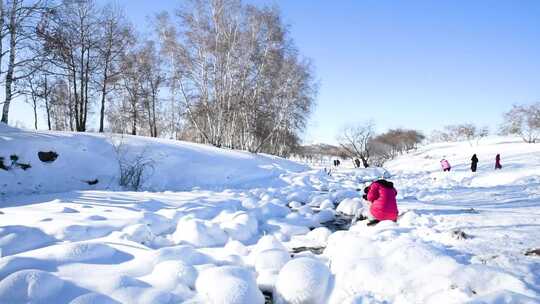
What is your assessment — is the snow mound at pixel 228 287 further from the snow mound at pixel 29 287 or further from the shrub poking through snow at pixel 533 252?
the shrub poking through snow at pixel 533 252

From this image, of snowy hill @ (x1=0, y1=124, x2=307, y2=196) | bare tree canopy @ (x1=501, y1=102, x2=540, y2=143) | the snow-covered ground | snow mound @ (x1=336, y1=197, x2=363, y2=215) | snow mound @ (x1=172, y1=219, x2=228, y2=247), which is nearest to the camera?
the snow-covered ground

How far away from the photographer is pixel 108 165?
9.72 metres

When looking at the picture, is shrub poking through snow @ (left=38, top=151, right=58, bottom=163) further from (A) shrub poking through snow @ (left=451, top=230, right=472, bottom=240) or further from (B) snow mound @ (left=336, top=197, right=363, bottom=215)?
(A) shrub poking through snow @ (left=451, top=230, right=472, bottom=240)

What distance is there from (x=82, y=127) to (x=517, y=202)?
1659 centimetres

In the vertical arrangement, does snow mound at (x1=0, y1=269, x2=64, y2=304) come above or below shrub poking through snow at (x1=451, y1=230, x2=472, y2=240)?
above

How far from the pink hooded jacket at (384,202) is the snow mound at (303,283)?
248cm

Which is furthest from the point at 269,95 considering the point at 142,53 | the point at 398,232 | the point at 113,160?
the point at 398,232

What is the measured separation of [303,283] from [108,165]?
341 inches

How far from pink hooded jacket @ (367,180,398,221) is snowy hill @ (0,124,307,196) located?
576 cm

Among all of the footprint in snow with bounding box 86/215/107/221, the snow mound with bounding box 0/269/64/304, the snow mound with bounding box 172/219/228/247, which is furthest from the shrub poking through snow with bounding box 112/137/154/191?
the snow mound with bounding box 0/269/64/304

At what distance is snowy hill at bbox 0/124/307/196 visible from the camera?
8445 millimetres

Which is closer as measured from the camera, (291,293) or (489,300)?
(489,300)

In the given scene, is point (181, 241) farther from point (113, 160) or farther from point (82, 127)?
point (82, 127)

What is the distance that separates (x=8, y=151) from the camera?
8.58 meters
